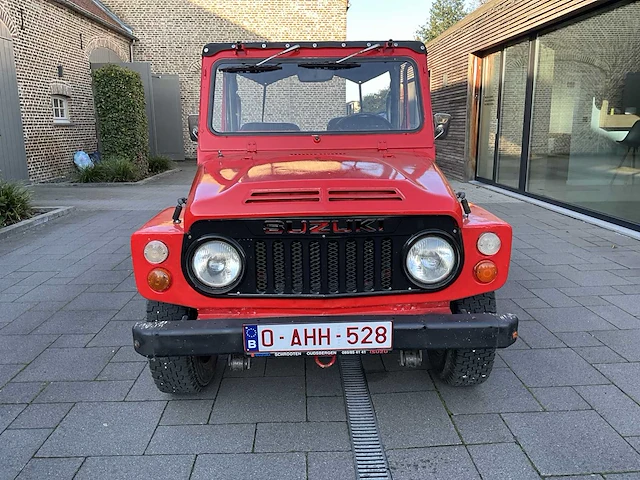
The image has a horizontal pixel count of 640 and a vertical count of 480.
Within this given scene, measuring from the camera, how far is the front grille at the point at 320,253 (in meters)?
2.33

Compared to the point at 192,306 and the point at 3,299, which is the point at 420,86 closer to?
the point at 192,306

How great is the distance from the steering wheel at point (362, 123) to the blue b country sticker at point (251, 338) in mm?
1726

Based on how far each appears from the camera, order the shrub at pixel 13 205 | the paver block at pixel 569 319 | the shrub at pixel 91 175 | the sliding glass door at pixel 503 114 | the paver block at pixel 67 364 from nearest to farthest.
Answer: the paver block at pixel 67 364
the paver block at pixel 569 319
the shrub at pixel 13 205
the sliding glass door at pixel 503 114
the shrub at pixel 91 175

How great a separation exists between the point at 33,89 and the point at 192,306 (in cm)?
1136

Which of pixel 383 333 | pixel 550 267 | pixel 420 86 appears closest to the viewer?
pixel 383 333

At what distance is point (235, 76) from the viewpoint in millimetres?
3549

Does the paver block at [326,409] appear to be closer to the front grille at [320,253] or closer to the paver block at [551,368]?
the front grille at [320,253]

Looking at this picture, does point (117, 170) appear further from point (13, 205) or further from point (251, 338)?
point (251, 338)

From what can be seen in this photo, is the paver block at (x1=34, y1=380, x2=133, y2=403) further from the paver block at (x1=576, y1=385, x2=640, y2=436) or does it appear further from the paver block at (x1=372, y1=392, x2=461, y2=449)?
the paver block at (x1=576, y1=385, x2=640, y2=436)

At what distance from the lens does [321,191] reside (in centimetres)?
243

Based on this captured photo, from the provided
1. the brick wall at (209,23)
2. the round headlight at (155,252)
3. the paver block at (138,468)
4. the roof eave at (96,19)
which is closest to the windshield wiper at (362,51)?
the round headlight at (155,252)

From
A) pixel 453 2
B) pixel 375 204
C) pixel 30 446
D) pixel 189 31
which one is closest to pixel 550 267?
pixel 375 204

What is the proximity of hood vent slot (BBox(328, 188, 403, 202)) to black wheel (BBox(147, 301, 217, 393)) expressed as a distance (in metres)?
0.94

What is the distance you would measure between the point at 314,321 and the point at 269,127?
1693 millimetres
